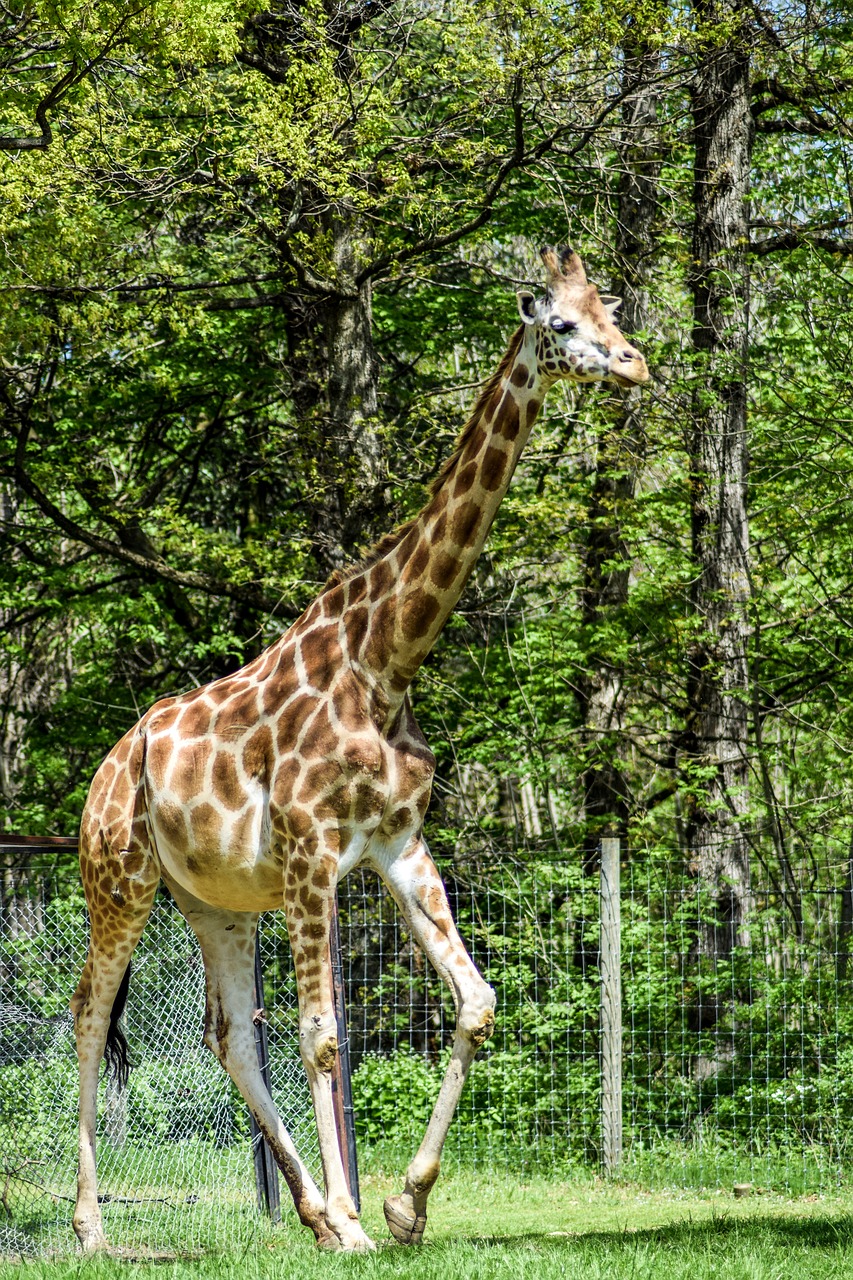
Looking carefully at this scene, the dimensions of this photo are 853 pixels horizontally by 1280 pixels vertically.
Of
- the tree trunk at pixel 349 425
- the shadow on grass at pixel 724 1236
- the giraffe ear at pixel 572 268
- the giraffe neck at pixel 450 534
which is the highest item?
the tree trunk at pixel 349 425

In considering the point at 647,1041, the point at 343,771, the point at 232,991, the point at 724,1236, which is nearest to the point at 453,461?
the point at 343,771

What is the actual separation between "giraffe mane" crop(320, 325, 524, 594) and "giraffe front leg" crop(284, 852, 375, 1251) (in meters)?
1.32

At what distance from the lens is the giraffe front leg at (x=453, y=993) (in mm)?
5277

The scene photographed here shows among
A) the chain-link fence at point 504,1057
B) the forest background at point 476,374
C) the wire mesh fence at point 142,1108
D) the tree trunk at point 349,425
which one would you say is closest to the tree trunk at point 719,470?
the forest background at point 476,374

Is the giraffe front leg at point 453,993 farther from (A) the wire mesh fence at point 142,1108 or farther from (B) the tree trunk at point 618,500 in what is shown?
(B) the tree trunk at point 618,500

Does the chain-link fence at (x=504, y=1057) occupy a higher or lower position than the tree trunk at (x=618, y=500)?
lower

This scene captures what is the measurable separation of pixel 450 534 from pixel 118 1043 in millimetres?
3130

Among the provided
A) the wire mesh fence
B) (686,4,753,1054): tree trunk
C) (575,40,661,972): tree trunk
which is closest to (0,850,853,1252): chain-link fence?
the wire mesh fence

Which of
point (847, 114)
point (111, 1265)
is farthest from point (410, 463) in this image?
point (111, 1265)

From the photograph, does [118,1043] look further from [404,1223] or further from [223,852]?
[404,1223]

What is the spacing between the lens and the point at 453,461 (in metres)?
5.63

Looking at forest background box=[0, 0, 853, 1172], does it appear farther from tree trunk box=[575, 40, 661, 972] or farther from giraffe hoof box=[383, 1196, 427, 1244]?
giraffe hoof box=[383, 1196, 427, 1244]

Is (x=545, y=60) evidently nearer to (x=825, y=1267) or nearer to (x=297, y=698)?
(x=297, y=698)

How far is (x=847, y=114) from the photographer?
10102 millimetres
